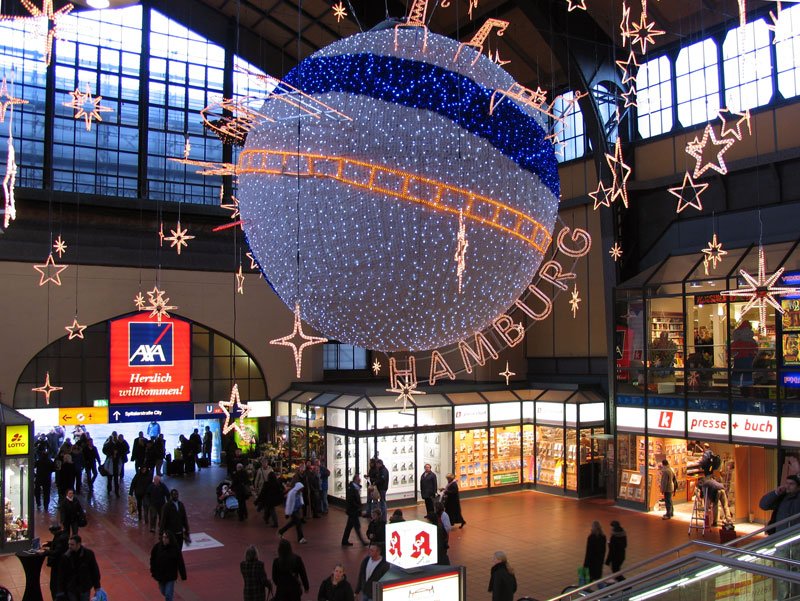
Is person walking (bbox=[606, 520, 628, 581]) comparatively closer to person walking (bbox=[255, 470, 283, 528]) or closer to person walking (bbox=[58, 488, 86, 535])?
person walking (bbox=[255, 470, 283, 528])

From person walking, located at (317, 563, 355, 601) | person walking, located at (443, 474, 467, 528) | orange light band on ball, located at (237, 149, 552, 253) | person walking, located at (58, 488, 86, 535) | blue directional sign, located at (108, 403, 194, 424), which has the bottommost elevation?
person walking, located at (443, 474, 467, 528)

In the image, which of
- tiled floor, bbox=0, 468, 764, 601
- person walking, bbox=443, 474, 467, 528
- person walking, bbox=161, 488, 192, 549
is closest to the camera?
tiled floor, bbox=0, 468, 764, 601

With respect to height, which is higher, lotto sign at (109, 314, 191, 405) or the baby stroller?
lotto sign at (109, 314, 191, 405)

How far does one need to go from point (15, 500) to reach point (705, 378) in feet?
41.1

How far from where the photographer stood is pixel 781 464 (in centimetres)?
Answer: 1353

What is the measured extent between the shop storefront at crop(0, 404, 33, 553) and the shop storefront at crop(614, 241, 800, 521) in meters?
11.6

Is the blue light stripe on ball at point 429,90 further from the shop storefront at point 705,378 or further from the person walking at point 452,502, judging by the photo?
the person walking at point 452,502

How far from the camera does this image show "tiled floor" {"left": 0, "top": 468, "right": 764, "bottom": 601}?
1028 cm

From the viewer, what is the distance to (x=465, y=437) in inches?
706

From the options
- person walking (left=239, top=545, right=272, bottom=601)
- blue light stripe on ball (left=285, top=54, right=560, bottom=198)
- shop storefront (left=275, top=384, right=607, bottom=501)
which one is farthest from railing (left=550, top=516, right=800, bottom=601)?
shop storefront (left=275, top=384, right=607, bottom=501)

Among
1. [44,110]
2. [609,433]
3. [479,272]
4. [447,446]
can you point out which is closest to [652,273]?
[609,433]

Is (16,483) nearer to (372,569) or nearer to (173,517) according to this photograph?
(173,517)

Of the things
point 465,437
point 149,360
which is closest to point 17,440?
point 149,360

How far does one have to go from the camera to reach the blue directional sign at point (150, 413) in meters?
19.5
